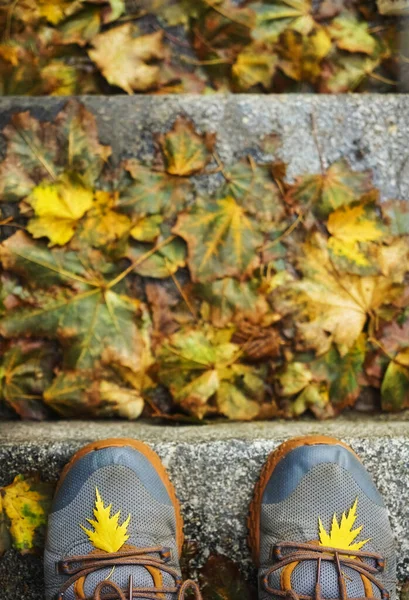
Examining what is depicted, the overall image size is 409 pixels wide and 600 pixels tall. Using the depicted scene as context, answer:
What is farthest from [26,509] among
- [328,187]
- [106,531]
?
[328,187]

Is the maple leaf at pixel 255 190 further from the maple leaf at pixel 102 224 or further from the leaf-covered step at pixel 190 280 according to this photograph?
the maple leaf at pixel 102 224

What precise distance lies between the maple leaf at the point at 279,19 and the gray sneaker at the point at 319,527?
0.93 meters

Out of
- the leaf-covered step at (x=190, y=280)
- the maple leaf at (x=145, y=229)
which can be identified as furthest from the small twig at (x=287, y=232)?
the maple leaf at (x=145, y=229)

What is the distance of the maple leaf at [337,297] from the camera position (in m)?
1.28

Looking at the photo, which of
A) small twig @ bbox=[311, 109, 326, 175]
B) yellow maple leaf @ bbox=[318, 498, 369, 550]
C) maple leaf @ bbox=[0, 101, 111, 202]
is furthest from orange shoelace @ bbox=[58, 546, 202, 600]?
small twig @ bbox=[311, 109, 326, 175]

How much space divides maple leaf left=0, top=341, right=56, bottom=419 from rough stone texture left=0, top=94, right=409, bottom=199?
457mm

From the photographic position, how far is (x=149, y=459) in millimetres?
1190

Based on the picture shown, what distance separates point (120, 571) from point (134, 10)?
1.23 m

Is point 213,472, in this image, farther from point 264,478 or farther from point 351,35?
point 351,35

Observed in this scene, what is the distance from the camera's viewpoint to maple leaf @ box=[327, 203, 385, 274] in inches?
51.0

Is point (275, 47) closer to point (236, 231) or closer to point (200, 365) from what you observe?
point (236, 231)

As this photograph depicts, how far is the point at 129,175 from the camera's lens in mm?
1302

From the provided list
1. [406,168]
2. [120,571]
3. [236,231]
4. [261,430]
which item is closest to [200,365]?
[261,430]

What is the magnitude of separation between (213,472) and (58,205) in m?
0.62
